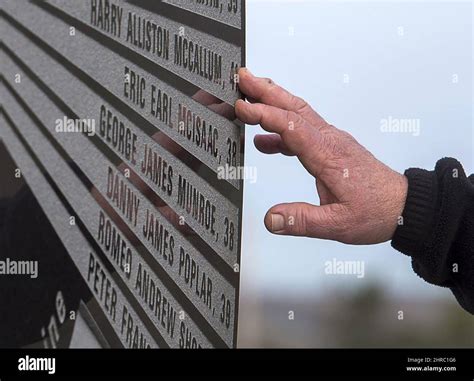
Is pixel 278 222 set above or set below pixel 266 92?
below

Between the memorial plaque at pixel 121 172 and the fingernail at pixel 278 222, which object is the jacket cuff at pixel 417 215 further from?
the memorial plaque at pixel 121 172

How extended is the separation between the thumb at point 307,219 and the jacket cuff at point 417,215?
144mm

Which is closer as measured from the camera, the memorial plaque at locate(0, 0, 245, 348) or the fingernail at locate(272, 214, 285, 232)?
the memorial plaque at locate(0, 0, 245, 348)

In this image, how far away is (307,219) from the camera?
1656 millimetres

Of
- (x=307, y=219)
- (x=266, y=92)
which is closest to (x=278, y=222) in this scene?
(x=307, y=219)

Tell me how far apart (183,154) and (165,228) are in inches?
6.6

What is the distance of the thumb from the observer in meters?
1.65

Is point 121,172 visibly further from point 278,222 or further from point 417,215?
point 417,215

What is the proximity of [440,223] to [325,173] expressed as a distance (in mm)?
293

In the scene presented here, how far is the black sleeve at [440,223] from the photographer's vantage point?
1.71 metres

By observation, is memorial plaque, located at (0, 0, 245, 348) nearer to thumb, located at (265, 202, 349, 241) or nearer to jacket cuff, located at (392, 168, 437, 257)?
thumb, located at (265, 202, 349, 241)

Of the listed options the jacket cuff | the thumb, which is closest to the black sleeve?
the jacket cuff

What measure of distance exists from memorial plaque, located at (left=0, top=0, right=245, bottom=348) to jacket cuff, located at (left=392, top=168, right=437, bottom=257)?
39 centimetres
